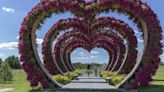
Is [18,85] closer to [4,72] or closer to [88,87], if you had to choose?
[88,87]

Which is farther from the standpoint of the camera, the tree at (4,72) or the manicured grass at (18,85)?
the tree at (4,72)

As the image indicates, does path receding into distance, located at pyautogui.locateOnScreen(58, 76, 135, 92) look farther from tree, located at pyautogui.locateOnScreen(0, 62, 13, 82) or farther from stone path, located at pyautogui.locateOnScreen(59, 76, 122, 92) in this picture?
tree, located at pyautogui.locateOnScreen(0, 62, 13, 82)

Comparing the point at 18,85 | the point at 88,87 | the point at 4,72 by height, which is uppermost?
the point at 4,72

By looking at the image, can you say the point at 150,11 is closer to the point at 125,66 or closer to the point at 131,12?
the point at 131,12

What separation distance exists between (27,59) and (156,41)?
6.15 meters

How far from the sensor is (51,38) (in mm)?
A: 30438

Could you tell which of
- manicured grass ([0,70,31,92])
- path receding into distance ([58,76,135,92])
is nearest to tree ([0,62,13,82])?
manicured grass ([0,70,31,92])

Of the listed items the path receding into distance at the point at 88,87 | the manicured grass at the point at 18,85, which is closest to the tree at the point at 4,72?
the manicured grass at the point at 18,85

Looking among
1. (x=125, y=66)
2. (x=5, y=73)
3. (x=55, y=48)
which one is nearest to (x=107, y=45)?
(x=55, y=48)

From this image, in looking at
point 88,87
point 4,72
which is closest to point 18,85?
point 88,87

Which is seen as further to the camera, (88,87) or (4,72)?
(4,72)

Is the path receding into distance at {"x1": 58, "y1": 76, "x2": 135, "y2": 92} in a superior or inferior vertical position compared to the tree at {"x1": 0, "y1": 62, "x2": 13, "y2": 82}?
inferior

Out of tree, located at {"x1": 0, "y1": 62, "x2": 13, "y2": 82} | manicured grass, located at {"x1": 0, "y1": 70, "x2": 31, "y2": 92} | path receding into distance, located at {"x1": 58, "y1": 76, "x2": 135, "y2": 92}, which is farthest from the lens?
tree, located at {"x1": 0, "y1": 62, "x2": 13, "y2": 82}

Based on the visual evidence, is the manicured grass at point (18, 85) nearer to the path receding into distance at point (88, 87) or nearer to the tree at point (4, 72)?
the tree at point (4, 72)
